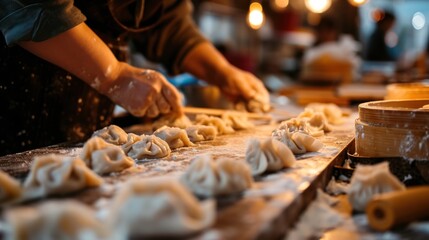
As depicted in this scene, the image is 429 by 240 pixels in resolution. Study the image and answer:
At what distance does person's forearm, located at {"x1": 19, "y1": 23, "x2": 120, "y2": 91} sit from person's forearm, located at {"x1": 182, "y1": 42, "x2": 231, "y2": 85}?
Result: 1.35 metres

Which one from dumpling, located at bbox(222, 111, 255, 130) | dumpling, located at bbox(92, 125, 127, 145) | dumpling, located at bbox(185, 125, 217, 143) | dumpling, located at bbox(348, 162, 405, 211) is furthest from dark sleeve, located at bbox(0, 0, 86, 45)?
dumpling, located at bbox(348, 162, 405, 211)

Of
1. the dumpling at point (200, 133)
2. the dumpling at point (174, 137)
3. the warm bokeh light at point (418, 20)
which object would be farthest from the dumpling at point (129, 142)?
the warm bokeh light at point (418, 20)

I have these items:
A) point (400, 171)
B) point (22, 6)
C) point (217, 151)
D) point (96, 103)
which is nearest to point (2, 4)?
point (22, 6)

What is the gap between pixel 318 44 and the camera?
8836mm

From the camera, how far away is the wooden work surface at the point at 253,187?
1.25m

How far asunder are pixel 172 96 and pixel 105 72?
1.51 feet

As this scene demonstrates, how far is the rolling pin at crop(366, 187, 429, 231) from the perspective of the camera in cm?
132

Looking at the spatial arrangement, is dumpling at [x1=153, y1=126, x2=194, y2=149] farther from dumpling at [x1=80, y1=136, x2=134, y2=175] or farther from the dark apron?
the dark apron

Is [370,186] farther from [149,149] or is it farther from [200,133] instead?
[200,133]

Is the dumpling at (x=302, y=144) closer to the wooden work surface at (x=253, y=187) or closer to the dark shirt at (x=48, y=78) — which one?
the wooden work surface at (x=253, y=187)

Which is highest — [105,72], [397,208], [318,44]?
[318,44]

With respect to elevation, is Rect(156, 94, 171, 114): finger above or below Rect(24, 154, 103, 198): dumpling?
above

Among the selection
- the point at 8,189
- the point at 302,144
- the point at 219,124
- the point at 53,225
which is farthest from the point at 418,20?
the point at 53,225

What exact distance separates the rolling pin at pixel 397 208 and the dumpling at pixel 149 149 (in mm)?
1018
